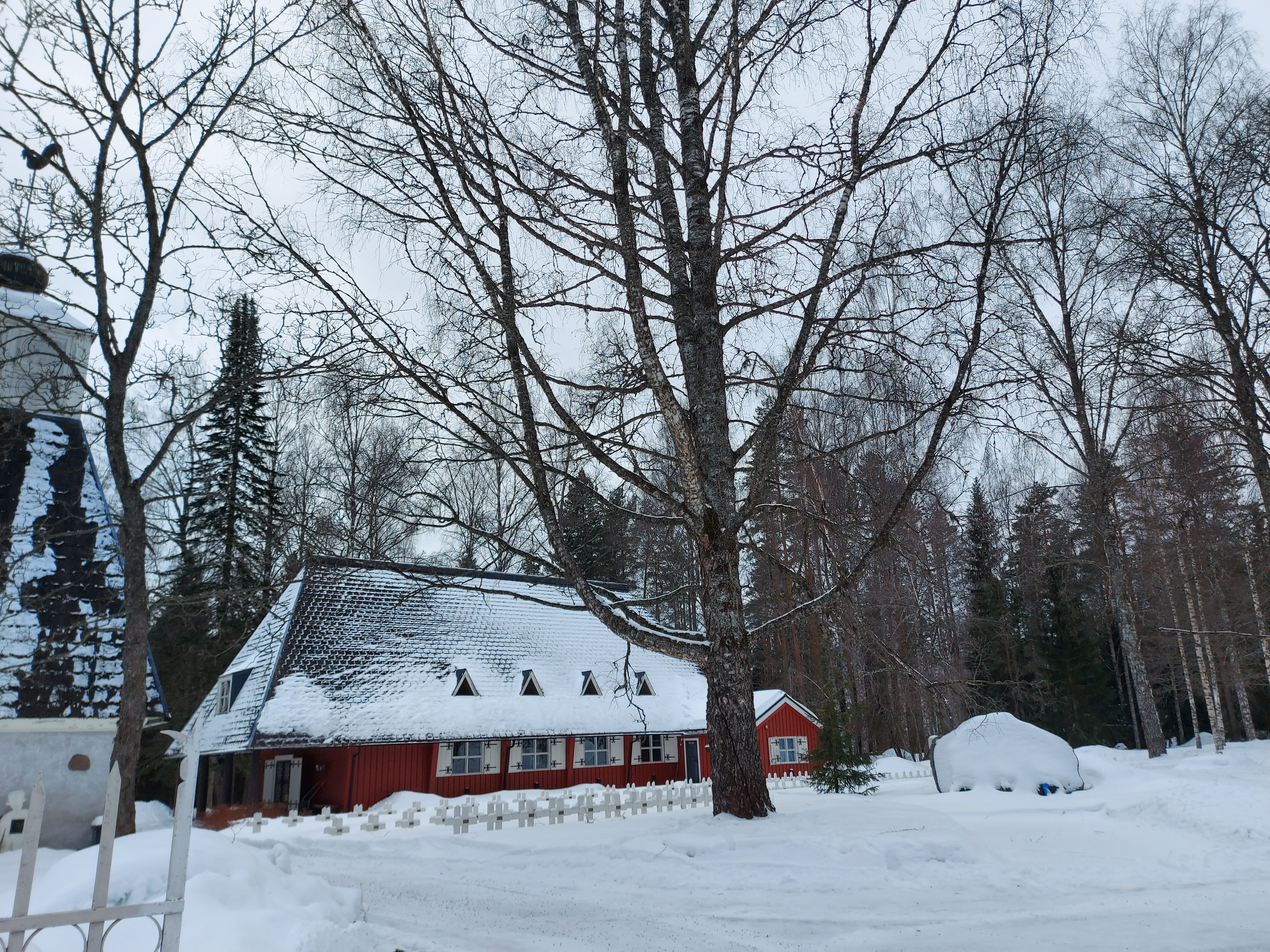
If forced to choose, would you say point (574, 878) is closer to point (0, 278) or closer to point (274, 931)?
point (274, 931)

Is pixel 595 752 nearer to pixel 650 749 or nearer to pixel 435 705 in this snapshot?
pixel 650 749

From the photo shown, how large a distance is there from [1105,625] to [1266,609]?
21593mm

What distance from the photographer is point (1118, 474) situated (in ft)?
45.0

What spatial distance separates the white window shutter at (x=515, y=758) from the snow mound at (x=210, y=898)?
62.8ft

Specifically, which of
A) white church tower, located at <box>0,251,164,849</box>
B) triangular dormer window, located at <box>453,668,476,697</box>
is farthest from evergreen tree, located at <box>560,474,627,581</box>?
triangular dormer window, located at <box>453,668,476,697</box>

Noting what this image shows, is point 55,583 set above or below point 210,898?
above

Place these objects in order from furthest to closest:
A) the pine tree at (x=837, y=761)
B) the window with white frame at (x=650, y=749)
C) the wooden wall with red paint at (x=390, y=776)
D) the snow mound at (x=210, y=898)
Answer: the window with white frame at (x=650, y=749) → the wooden wall with red paint at (x=390, y=776) → the pine tree at (x=837, y=761) → the snow mound at (x=210, y=898)

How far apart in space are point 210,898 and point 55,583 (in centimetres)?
1072

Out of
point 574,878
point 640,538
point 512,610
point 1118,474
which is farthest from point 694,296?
point 512,610

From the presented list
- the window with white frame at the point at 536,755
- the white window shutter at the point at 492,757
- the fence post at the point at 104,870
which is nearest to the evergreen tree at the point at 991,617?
the window with white frame at the point at 536,755

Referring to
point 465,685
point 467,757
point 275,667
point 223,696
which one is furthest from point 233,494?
point 467,757

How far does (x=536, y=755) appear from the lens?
992 inches

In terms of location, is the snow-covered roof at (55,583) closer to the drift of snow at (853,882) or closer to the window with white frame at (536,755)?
the drift of snow at (853,882)

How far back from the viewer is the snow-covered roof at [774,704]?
29.5 meters
